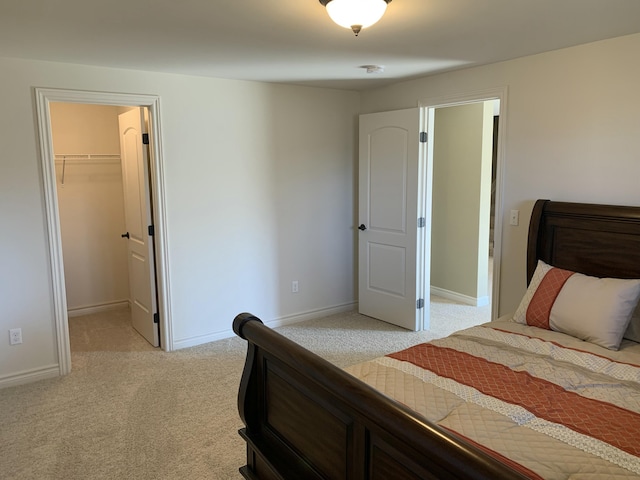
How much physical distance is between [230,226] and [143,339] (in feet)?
4.28

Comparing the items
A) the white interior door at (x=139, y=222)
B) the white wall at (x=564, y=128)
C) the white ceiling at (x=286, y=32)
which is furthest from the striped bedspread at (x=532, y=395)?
the white interior door at (x=139, y=222)

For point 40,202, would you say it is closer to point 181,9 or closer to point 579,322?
point 181,9

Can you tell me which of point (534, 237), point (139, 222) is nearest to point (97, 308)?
point (139, 222)

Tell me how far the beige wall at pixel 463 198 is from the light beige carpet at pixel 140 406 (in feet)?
2.86

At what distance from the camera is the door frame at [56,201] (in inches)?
132

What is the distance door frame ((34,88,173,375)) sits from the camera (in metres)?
3.34

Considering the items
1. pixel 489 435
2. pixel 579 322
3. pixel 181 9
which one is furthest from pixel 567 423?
pixel 181 9

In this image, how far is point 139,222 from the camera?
13.6 ft

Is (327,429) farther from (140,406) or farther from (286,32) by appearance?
(286,32)

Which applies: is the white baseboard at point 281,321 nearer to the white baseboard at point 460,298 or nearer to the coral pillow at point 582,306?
the white baseboard at point 460,298

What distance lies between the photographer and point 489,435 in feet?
5.30

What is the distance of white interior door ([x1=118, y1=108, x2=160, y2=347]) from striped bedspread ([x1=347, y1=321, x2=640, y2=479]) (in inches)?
97.7

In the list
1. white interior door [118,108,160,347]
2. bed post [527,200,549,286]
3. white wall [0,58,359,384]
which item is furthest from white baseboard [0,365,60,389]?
bed post [527,200,549,286]

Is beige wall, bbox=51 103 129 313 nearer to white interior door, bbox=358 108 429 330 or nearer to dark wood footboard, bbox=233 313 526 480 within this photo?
white interior door, bbox=358 108 429 330
